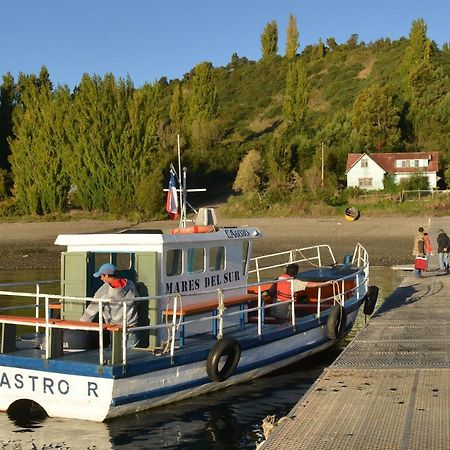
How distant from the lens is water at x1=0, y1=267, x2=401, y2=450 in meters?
10.3

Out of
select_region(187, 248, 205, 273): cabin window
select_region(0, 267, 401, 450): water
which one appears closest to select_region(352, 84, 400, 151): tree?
select_region(187, 248, 205, 273): cabin window

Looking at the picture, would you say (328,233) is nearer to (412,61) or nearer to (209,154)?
(209,154)

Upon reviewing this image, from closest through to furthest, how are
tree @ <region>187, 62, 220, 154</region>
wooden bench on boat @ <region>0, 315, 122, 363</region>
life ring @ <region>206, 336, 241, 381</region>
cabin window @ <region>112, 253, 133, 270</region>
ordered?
wooden bench on boat @ <region>0, 315, 122, 363</region> → life ring @ <region>206, 336, 241, 381</region> → cabin window @ <region>112, 253, 133, 270</region> → tree @ <region>187, 62, 220, 154</region>

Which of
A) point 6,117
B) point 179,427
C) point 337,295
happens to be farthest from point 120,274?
point 6,117

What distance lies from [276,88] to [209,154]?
57.0 meters

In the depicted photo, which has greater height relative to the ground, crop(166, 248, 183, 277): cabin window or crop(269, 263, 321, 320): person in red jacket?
crop(166, 248, 183, 277): cabin window

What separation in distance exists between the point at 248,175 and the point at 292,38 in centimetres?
8040

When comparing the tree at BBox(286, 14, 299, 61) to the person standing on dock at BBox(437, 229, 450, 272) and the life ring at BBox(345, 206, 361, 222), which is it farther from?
the person standing on dock at BBox(437, 229, 450, 272)

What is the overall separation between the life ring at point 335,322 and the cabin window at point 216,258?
8.43ft

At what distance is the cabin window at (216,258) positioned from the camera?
1400 cm

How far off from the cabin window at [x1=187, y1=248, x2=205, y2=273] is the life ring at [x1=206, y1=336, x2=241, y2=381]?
1730 millimetres

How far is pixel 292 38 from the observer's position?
454 feet

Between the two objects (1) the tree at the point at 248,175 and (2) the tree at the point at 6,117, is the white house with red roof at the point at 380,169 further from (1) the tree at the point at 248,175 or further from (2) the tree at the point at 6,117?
(2) the tree at the point at 6,117

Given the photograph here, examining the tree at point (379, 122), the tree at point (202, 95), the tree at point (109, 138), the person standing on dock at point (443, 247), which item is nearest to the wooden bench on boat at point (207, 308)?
the person standing on dock at point (443, 247)
